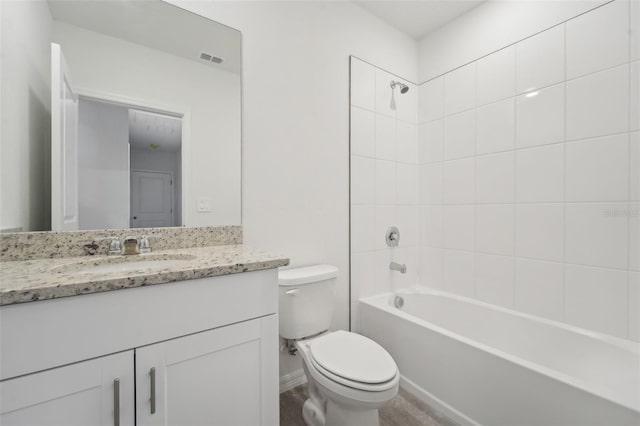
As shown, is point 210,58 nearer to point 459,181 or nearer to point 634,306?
point 459,181

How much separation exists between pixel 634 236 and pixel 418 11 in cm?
181

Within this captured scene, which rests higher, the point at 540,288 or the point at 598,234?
the point at 598,234

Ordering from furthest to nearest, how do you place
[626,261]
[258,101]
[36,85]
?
[258,101] < [626,261] < [36,85]

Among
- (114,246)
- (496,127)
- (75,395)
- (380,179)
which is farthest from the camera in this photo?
(380,179)

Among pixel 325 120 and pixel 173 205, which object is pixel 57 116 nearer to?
pixel 173 205

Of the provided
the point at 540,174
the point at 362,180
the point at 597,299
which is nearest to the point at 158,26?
the point at 362,180

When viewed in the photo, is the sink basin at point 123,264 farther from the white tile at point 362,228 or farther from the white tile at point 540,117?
the white tile at point 540,117

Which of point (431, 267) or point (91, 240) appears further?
point (431, 267)

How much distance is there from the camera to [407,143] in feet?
7.13

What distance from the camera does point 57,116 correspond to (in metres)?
1.08

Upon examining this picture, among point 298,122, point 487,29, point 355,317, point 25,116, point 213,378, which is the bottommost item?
point 355,317

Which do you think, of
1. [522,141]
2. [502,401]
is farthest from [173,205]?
[522,141]

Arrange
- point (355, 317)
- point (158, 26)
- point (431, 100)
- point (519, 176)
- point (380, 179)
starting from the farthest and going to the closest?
point (431, 100) → point (380, 179) → point (355, 317) → point (519, 176) → point (158, 26)

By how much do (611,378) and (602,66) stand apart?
149 cm
